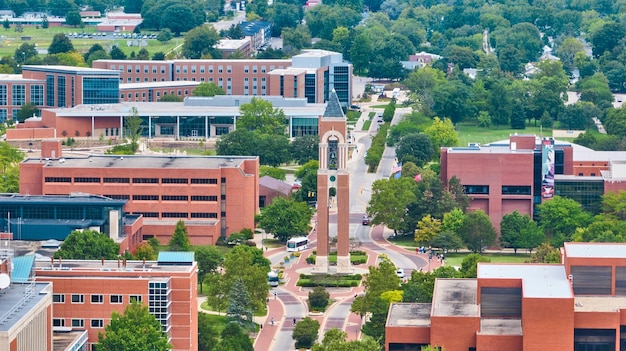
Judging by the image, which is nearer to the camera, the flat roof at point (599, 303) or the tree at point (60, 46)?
the flat roof at point (599, 303)

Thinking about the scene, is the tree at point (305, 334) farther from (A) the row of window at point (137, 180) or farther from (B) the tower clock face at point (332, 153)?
(A) the row of window at point (137, 180)

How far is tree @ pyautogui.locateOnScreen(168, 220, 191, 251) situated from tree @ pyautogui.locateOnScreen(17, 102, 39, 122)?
50.6 metres

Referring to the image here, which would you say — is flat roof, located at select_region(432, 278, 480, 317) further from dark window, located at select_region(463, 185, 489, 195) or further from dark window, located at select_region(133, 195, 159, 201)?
dark window, located at select_region(463, 185, 489, 195)

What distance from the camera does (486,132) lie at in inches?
6043

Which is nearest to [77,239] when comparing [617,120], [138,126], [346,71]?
[138,126]

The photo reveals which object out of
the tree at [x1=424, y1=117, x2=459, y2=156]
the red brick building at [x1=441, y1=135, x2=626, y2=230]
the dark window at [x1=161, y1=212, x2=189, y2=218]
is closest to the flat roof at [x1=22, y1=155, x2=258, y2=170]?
the dark window at [x1=161, y1=212, x2=189, y2=218]

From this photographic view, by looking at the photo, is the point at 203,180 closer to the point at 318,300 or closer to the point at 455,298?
the point at 318,300

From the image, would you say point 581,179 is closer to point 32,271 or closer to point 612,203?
point 612,203

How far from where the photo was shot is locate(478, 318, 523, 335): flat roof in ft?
244

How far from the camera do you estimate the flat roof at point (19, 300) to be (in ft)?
220

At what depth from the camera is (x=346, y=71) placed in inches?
6629

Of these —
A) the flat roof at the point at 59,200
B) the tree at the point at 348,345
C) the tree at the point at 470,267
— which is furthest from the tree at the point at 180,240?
the tree at the point at 348,345

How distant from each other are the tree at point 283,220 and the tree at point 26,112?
1887 inches

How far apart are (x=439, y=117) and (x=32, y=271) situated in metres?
86.0
